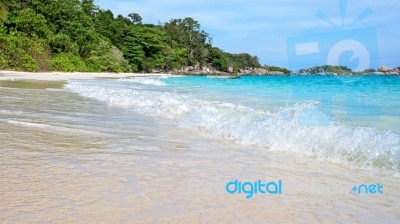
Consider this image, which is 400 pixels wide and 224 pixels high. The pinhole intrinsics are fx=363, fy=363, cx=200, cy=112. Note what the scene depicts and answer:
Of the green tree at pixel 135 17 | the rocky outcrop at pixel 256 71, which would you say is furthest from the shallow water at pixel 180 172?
the rocky outcrop at pixel 256 71

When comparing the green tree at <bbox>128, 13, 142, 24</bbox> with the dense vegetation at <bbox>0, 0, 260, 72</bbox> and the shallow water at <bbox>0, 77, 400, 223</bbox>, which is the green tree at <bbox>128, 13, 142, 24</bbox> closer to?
the dense vegetation at <bbox>0, 0, 260, 72</bbox>

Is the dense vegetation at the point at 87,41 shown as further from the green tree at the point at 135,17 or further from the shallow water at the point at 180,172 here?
the shallow water at the point at 180,172

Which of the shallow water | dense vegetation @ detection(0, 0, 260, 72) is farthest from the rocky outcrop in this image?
the shallow water

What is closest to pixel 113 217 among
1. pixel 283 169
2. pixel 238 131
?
pixel 283 169

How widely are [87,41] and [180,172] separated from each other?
57672 millimetres

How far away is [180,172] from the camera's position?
11.7 feet

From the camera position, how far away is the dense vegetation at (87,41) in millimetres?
39875

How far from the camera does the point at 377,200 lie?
10.0ft

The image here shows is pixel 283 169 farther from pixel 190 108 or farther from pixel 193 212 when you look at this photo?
pixel 190 108

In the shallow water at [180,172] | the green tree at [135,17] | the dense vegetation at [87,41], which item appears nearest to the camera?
the shallow water at [180,172]

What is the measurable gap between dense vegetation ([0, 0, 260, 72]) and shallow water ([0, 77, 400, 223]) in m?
31.1

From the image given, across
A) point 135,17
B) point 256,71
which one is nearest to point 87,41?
point 135,17

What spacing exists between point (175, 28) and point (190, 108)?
3986 inches

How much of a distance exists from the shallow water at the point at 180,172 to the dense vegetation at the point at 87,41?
3114 centimetres
